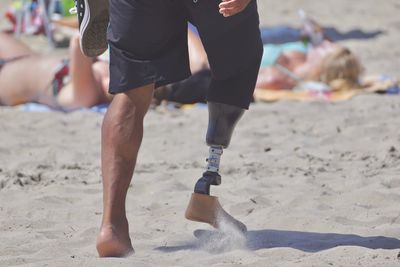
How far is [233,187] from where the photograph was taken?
12.4ft

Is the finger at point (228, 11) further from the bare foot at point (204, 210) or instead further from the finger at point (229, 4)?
the bare foot at point (204, 210)

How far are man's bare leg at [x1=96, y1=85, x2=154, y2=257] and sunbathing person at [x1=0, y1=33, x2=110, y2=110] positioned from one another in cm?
288

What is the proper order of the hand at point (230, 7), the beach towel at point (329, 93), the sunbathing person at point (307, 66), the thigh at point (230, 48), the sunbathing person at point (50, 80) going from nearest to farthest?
the hand at point (230, 7)
the thigh at point (230, 48)
the sunbathing person at point (50, 80)
the beach towel at point (329, 93)
the sunbathing person at point (307, 66)

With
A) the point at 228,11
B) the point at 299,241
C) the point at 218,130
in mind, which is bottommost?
the point at 299,241

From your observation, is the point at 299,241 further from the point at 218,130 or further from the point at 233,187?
the point at 233,187

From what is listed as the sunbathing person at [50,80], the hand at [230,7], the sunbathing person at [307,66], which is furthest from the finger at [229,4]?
the sunbathing person at [307,66]

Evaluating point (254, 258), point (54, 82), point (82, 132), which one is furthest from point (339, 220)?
point (54, 82)

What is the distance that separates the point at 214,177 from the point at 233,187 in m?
0.80

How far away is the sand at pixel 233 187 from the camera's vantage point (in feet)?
9.53

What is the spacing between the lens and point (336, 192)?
368 cm

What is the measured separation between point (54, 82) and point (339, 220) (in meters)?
3.08

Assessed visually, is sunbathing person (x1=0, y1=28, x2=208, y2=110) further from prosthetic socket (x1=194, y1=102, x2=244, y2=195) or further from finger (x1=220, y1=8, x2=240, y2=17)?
finger (x1=220, y1=8, x2=240, y2=17)

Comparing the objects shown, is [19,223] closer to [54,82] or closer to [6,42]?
[54,82]

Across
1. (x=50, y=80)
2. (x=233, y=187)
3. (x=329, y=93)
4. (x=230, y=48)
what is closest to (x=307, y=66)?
(x=329, y=93)
